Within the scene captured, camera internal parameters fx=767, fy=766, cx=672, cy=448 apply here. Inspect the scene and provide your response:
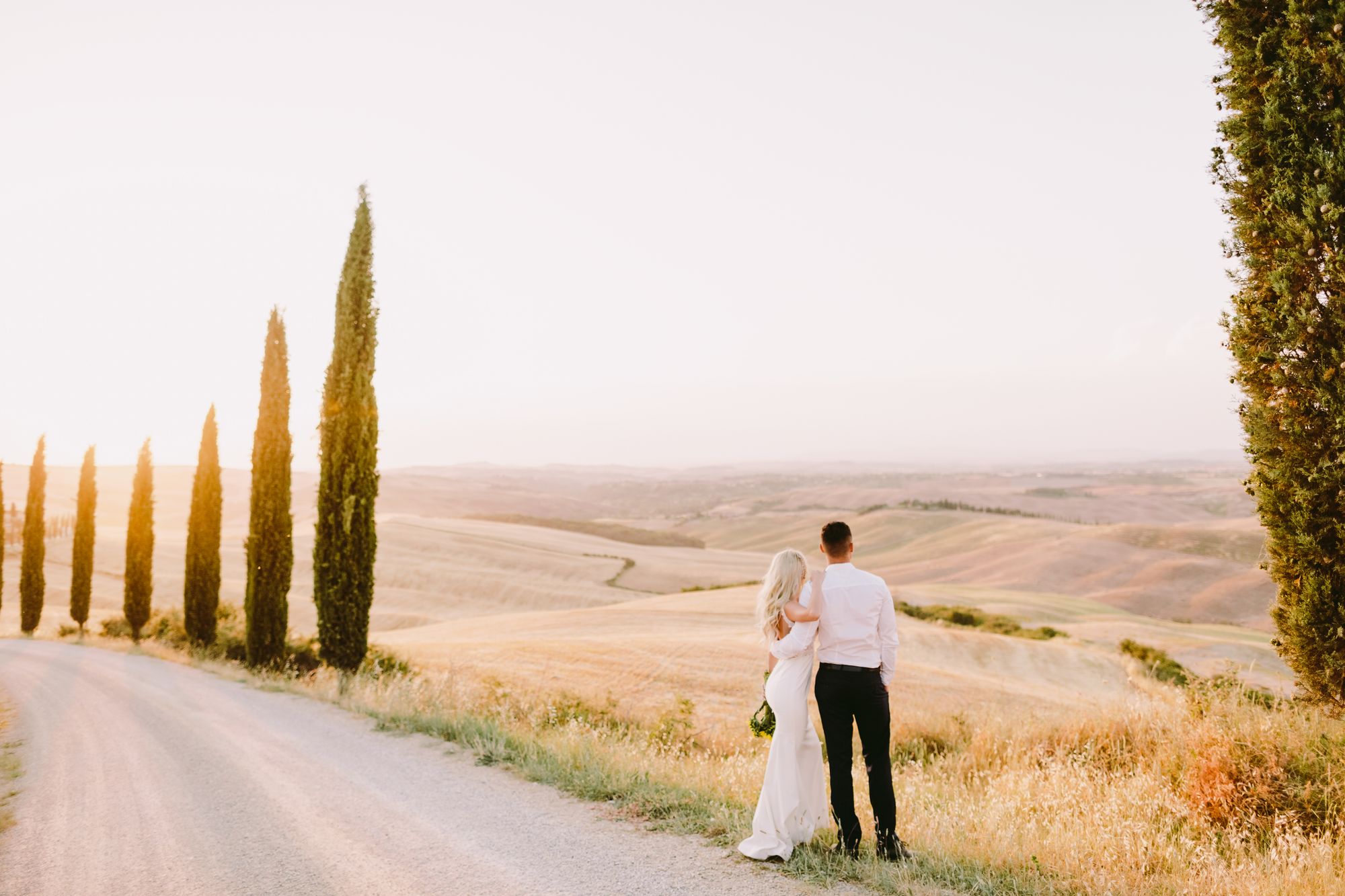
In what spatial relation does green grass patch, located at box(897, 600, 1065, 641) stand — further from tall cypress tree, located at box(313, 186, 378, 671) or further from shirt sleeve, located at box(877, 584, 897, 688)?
shirt sleeve, located at box(877, 584, 897, 688)

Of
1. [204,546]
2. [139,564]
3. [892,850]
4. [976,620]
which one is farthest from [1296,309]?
[976,620]

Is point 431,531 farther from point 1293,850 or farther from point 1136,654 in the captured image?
point 1293,850

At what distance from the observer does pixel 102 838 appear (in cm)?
603

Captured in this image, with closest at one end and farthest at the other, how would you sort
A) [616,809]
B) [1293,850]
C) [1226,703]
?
[1293,850]
[616,809]
[1226,703]

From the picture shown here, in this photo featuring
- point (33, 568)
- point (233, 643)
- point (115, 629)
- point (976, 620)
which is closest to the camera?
point (233, 643)

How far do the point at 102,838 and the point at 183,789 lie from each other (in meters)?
1.32

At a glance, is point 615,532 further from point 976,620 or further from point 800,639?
point 800,639

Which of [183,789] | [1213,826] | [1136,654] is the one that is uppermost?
[1213,826]

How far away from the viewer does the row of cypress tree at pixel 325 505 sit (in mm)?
15953

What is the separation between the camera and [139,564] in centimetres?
3005

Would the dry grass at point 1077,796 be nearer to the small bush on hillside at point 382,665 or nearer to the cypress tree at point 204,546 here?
the small bush on hillside at point 382,665

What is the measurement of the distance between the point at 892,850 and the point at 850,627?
1.52 metres

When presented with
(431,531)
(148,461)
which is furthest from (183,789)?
(431,531)

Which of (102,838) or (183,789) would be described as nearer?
(102,838)
